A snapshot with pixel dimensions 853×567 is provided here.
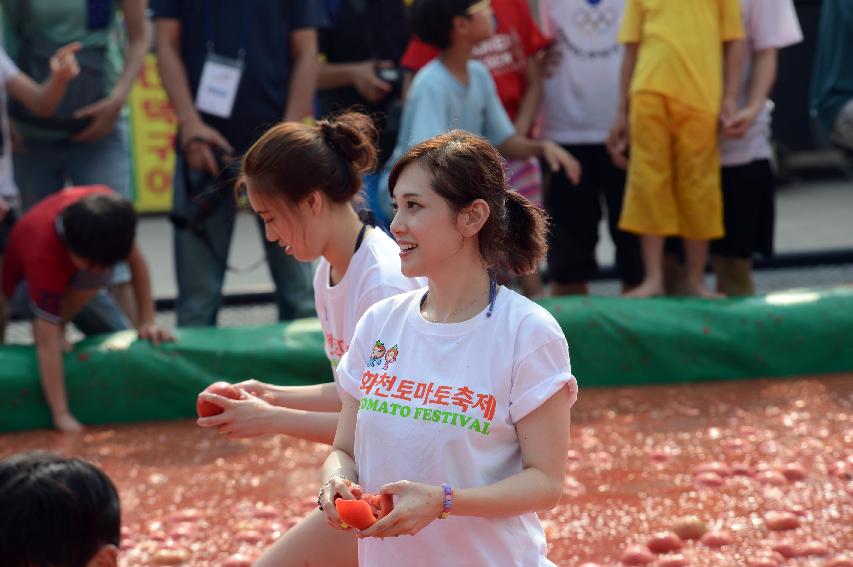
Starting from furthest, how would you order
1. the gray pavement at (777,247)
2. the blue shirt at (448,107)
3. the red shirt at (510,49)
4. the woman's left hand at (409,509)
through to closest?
the gray pavement at (777,247) < the red shirt at (510,49) < the blue shirt at (448,107) < the woman's left hand at (409,509)

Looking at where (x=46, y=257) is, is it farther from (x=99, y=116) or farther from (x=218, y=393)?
(x=218, y=393)

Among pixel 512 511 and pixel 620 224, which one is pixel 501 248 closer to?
pixel 512 511

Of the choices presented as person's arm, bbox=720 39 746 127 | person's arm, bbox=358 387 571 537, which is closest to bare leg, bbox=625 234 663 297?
person's arm, bbox=720 39 746 127

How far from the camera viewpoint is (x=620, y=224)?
6215 millimetres

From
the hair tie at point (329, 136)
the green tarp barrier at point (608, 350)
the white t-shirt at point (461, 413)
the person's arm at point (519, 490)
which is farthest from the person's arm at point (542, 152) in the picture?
the person's arm at point (519, 490)

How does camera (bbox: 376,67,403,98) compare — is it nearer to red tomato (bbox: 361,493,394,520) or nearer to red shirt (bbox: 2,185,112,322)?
red shirt (bbox: 2,185,112,322)

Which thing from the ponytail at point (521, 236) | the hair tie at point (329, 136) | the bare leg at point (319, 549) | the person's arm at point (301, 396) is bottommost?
the bare leg at point (319, 549)

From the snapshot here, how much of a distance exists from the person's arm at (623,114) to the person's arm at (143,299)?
2.15 m

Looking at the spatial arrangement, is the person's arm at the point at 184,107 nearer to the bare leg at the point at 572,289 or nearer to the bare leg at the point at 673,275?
the bare leg at the point at 572,289

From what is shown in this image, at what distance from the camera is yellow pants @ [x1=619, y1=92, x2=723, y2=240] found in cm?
611

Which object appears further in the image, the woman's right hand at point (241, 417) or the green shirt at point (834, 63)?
the green shirt at point (834, 63)

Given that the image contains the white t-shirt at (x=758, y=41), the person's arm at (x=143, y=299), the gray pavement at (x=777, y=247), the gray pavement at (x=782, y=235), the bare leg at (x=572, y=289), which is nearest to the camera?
the person's arm at (x=143, y=299)

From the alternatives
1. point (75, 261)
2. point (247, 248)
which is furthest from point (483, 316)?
point (247, 248)

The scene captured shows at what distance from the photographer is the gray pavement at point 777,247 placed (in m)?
8.42
